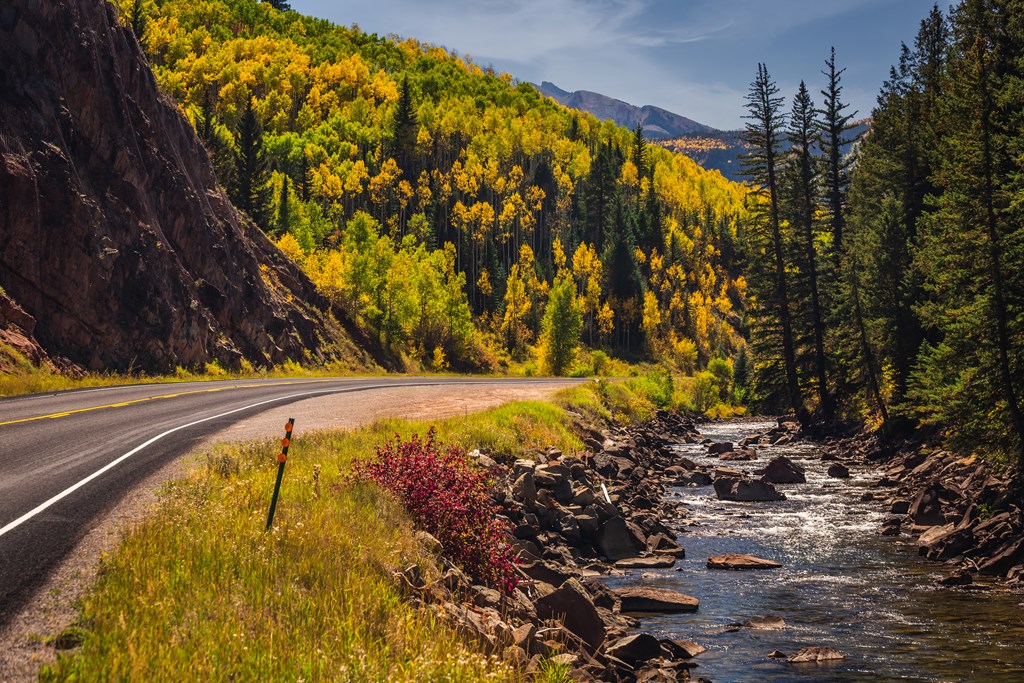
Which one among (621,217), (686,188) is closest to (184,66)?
(621,217)

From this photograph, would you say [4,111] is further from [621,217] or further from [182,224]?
[621,217]

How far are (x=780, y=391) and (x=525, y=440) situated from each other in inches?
1596

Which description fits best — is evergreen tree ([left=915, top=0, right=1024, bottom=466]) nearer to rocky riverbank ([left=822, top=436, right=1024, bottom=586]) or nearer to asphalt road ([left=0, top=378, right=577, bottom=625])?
rocky riverbank ([left=822, top=436, right=1024, bottom=586])

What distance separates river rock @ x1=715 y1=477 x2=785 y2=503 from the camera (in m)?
24.6

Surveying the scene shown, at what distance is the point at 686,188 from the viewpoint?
170875 millimetres

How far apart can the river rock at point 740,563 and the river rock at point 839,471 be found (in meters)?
14.5

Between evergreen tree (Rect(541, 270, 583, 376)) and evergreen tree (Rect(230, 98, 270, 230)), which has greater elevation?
evergreen tree (Rect(230, 98, 270, 230))

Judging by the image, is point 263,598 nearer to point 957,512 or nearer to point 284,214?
point 957,512

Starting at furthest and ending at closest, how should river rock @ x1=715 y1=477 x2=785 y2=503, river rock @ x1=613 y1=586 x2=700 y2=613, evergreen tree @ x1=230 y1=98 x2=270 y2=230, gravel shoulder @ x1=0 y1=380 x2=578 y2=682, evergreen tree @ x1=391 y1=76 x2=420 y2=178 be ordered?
evergreen tree @ x1=391 y1=76 x2=420 y2=178 → evergreen tree @ x1=230 y1=98 x2=270 y2=230 → river rock @ x1=715 y1=477 x2=785 y2=503 → river rock @ x1=613 y1=586 x2=700 y2=613 → gravel shoulder @ x1=0 y1=380 x2=578 y2=682

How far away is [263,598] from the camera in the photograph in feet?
22.6

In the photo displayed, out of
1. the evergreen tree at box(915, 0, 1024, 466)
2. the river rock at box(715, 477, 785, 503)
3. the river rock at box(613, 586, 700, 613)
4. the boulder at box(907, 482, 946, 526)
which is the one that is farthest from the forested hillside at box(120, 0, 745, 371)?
the river rock at box(613, 586, 700, 613)

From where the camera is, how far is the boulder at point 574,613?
1039 cm

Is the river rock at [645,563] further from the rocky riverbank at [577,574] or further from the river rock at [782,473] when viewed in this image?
the river rock at [782,473]

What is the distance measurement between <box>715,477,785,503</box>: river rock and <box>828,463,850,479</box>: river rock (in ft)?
18.4
